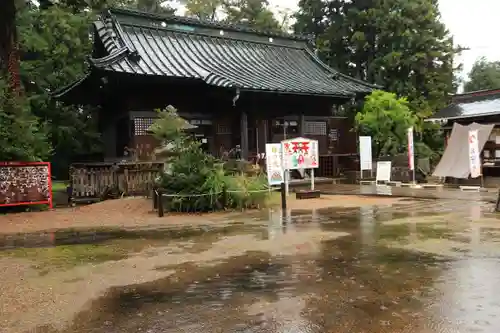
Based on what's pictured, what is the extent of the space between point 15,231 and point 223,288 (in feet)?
22.6

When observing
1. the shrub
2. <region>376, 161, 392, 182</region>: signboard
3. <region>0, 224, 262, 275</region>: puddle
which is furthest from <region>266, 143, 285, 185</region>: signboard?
<region>376, 161, 392, 182</region>: signboard

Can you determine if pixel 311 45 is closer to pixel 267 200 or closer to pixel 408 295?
pixel 267 200

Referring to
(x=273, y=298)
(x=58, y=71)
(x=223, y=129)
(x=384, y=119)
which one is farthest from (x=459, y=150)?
(x=58, y=71)

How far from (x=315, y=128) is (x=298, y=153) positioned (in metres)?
7.91

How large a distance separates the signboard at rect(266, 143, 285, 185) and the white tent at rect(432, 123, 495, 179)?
30.2 ft

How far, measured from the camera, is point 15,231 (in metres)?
10.0

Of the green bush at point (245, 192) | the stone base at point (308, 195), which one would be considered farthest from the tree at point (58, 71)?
the green bush at point (245, 192)

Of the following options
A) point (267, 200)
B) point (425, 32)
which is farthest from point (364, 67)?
point (267, 200)

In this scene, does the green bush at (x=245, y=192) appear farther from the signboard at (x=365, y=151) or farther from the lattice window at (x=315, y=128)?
the lattice window at (x=315, y=128)

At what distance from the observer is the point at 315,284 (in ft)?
17.0

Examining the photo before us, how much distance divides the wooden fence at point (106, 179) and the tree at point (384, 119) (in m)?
11.3

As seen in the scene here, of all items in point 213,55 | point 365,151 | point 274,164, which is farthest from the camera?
point 213,55

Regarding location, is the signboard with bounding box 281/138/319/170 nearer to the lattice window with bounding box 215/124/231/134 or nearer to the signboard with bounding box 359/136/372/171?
the signboard with bounding box 359/136/372/171

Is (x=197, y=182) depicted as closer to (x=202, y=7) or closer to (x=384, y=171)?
(x=384, y=171)
